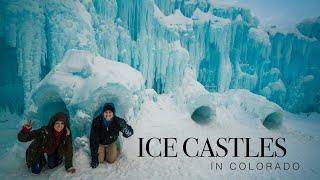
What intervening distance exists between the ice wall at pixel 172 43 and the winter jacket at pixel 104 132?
2130 millimetres

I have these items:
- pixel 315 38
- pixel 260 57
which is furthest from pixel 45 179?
pixel 315 38

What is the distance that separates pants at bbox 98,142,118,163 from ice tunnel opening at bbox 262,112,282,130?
3910mm

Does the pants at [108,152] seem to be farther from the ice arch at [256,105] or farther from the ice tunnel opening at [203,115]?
the ice arch at [256,105]

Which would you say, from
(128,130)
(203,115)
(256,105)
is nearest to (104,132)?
(128,130)

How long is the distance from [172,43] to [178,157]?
4.06m

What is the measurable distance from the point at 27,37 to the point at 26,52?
1.01 feet

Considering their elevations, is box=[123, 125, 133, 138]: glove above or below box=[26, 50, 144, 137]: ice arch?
below

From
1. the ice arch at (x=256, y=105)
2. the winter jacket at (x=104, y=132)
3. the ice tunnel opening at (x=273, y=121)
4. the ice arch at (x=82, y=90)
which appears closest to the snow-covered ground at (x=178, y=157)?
the ice tunnel opening at (x=273, y=121)

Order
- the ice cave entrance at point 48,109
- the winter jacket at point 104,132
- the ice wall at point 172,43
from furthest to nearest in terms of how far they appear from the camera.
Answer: the ice wall at point 172,43 → the ice cave entrance at point 48,109 → the winter jacket at point 104,132

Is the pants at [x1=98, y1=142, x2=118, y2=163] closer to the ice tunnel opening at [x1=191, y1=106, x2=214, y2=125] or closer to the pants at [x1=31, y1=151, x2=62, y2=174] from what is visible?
the pants at [x1=31, y1=151, x2=62, y2=174]

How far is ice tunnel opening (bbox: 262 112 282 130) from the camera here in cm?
713

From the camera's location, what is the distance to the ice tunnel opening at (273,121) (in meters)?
7.13

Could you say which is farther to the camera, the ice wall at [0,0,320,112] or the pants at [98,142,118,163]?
the ice wall at [0,0,320,112]

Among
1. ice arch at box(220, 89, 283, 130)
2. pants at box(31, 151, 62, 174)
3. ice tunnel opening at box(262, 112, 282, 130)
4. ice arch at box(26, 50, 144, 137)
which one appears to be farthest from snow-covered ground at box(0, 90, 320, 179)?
ice arch at box(220, 89, 283, 130)
